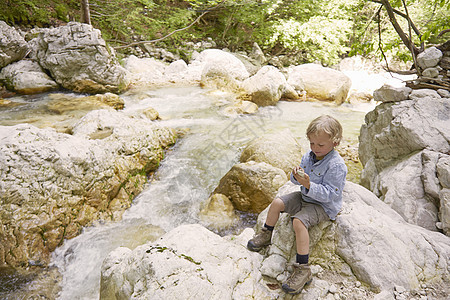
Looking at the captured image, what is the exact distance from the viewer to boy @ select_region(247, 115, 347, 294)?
1.93m

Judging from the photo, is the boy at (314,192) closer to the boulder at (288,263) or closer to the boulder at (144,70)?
the boulder at (288,263)

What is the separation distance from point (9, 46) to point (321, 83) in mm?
12358

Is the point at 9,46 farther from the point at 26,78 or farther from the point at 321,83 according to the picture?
the point at 321,83

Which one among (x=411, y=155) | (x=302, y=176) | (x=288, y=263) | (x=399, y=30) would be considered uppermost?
(x=399, y=30)

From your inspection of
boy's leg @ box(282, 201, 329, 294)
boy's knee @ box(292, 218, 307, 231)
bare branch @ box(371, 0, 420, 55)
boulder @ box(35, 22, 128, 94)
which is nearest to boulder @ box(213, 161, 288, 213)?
boy's leg @ box(282, 201, 329, 294)

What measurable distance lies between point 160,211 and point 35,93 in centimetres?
788

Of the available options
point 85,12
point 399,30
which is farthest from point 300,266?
point 85,12

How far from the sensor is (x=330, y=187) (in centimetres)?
204

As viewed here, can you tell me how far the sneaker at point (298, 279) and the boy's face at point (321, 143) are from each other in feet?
3.12

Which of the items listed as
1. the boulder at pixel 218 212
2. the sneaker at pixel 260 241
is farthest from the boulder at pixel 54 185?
the sneaker at pixel 260 241

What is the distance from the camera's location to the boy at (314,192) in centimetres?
193

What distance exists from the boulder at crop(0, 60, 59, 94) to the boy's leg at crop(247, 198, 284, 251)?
10.1m

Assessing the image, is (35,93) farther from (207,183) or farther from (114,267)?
(114,267)

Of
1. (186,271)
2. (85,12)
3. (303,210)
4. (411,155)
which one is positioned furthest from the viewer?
(85,12)
